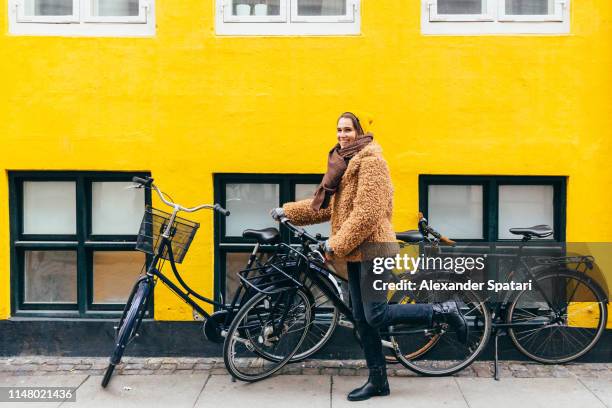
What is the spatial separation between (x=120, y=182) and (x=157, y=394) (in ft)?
6.55

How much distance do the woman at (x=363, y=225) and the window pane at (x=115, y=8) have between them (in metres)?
2.37

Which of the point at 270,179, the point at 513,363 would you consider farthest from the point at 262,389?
the point at 513,363

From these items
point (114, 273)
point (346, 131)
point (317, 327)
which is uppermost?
point (346, 131)

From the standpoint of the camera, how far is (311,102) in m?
6.35

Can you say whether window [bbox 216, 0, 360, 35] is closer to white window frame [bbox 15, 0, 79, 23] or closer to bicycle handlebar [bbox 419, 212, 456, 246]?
white window frame [bbox 15, 0, 79, 23]

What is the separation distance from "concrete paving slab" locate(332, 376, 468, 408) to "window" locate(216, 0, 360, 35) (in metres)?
2.99

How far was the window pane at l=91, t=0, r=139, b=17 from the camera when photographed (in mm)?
6535

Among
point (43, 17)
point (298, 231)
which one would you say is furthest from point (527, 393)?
point (43, 17)

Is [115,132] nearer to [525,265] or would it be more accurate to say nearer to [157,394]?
[157,394]

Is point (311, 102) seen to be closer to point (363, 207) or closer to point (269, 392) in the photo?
point (363, 207)

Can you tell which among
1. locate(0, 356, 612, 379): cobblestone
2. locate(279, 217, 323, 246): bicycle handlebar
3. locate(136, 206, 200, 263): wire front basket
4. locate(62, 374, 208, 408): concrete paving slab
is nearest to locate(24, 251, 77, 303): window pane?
locate(0, 356, 612, 379): cobblestone

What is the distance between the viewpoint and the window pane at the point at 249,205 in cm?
662

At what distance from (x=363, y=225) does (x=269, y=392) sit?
1588 millimetres

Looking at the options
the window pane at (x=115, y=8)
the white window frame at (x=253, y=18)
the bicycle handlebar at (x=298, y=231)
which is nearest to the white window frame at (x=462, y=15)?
the white window frame at (x=253, y=18)
